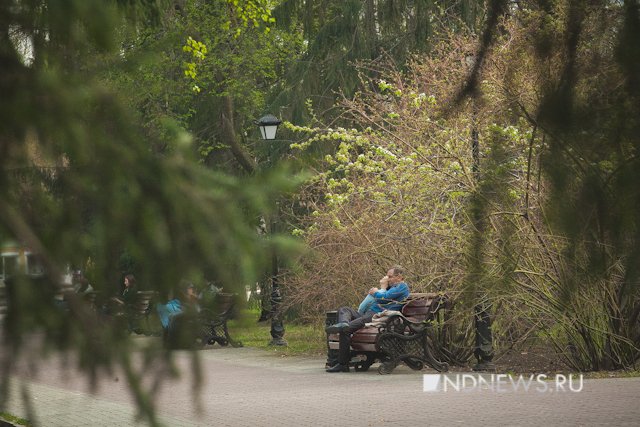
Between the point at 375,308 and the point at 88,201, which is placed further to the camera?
the point at 375,308

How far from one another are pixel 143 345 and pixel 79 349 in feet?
0.51

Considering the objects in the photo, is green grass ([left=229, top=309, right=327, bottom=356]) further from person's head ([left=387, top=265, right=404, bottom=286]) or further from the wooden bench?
person's head ([left=387, top=265, right=404, bottom=286])

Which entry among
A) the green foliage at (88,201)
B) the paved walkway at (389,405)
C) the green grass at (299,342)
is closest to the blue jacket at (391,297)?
the paved walkway at (389,405)

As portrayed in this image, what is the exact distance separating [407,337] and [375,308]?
895mm

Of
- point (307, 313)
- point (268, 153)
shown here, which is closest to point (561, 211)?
point (307, 313)

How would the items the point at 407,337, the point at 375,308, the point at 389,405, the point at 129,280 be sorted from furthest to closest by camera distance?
the point at 375,308, the point at 407,337, the point at 389,405, the point at 129,280

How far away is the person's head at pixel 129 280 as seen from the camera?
2850 mm

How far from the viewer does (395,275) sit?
14.8 m

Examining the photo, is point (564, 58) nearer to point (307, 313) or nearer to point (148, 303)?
point (148, 303)

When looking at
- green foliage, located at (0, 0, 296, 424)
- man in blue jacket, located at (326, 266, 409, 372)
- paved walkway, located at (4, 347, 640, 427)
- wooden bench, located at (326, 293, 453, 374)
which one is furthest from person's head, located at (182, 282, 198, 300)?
man in blue jacket, located at (326, 266, 409, 372)

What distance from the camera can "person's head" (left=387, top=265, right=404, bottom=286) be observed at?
14.7 m

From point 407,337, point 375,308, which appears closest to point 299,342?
point 375,308

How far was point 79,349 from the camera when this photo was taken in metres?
2.70

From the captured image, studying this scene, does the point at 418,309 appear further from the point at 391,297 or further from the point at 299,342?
the point at 299,342
